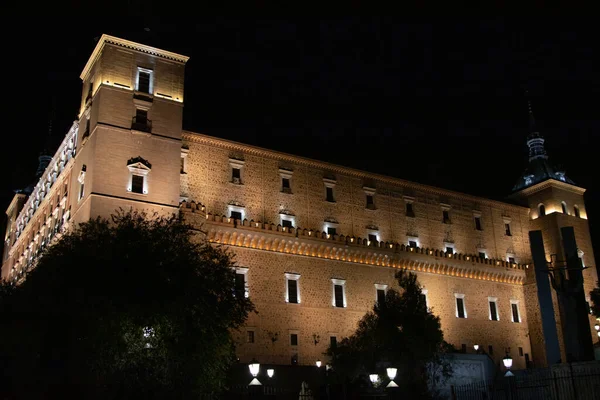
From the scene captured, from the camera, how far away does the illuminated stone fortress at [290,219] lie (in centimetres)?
3841

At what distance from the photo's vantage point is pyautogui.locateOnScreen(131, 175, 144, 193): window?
→ 122ft

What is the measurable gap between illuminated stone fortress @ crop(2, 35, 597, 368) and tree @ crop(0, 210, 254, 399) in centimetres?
720

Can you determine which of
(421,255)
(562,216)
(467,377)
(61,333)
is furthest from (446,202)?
(61,333)

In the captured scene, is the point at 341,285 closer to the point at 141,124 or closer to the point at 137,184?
the point at 137,184

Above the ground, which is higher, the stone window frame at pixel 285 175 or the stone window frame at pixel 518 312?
the stone window frame at pixel 285 175

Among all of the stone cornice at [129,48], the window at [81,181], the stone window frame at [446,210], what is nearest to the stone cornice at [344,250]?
the stone window frame at [446,210]

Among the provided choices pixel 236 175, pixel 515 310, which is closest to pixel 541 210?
pixel 515 310

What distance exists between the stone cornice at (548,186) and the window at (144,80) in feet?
117

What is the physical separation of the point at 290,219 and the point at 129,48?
49.1 ft

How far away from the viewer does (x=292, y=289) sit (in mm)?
42812

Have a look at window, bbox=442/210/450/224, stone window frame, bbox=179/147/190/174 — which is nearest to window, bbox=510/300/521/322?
window, bbox=442/210/450/224

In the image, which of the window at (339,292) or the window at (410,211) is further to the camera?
the window at (410,211)

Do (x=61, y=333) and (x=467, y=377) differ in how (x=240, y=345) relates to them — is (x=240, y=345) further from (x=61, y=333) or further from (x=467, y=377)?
(x=61, y=333)

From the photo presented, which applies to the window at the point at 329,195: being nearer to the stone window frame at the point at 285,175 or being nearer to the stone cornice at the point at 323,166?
the stone cornice at the point at 323,166
